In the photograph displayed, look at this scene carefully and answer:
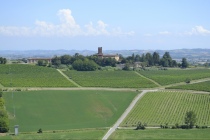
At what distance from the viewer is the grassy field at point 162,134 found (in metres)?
48.5

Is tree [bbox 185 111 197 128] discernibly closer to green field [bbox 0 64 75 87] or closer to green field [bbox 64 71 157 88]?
green field [bbox 64 71 157 88]

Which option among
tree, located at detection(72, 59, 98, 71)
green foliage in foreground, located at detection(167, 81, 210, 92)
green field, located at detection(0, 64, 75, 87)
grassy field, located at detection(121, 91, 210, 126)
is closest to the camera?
grassy field, located at detection(121, 91, 210, 126)

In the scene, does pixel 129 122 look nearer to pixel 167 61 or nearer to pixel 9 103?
pixel 9 103

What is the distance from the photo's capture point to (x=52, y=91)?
76.9m

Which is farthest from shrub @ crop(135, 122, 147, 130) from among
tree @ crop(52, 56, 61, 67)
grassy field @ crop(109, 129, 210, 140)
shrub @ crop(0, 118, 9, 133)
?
tree @ crop(52, 56, 61, 67)

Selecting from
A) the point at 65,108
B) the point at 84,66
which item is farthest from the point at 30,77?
the point at 65,108

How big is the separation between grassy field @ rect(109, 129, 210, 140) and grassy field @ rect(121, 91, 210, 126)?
528 centimetres

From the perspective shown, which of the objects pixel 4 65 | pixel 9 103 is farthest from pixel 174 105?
pixel 4 65

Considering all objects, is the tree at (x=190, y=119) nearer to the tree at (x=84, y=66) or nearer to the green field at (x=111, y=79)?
the green field at (x=111, y=79)

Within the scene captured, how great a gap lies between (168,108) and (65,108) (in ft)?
62.2

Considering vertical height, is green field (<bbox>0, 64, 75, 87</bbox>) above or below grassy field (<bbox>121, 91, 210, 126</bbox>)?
above

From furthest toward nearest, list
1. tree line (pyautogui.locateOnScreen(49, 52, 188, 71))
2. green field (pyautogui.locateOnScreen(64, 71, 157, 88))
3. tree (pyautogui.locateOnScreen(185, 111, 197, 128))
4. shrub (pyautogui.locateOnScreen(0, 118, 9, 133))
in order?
tree line (pyautogui.locateOnScreen(49, 52, 188, 71)) < green field (pyautogui.locateOnScreen(64, 71, 157, 88)) < tree (pyautogui.locateOnScreen(185, 111, 197, 128)) < shrub (pyautogui.locateOnScreen(0, 118, 9, 133))

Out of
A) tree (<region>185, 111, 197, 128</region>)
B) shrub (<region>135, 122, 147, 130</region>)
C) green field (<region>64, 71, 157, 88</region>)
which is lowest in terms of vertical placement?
shrub (<region>135, 122, 147, 130</region>)

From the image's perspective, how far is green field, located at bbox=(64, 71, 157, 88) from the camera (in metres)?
88.5
